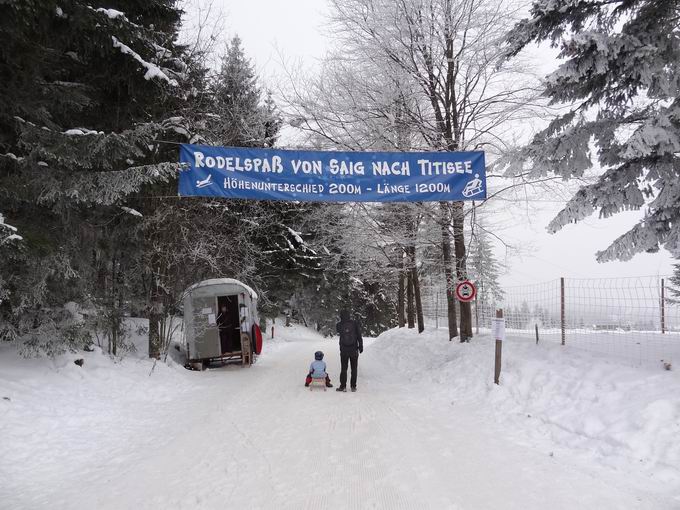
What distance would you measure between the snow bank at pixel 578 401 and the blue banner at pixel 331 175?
11.3 feet

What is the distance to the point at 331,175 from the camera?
9.08m

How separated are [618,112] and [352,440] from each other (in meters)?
6.05

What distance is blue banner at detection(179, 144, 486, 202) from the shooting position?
348 inches

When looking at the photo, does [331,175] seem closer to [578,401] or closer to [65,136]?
[65,136]

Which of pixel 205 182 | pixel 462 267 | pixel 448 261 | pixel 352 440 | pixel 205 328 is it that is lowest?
pixel 352 440

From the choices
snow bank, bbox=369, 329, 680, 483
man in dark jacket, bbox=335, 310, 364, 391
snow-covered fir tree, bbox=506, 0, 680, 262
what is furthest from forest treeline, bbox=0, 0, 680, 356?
man in dark jacket, bbox=335, 310, 364, 391

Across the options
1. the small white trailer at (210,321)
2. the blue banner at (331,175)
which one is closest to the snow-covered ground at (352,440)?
the blue banner at (331,175)

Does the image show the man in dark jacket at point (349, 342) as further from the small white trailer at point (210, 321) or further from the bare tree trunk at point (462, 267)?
the small white trailer at point (210, 321)

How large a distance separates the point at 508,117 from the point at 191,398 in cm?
959

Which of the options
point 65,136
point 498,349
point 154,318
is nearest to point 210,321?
point 154,318

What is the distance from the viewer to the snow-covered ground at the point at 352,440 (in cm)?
411

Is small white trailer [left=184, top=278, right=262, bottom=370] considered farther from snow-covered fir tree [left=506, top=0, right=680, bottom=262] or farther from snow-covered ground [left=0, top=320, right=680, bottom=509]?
snow-covered fir tree [left=506, top=0, right=680, bottom=262]

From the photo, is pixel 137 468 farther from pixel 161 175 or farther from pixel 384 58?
pixel 384 58

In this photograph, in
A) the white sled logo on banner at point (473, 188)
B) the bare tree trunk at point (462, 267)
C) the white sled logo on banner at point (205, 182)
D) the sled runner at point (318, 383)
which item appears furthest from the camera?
the bare tree trunk at point (462, 267)
